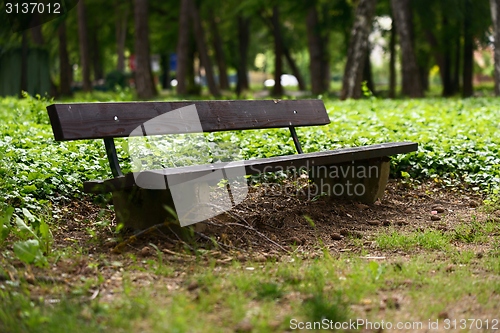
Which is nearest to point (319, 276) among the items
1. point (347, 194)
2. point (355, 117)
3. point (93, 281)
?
point (93, 281)

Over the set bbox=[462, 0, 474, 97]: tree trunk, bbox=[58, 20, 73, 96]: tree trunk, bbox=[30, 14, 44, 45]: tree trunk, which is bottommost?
bbox=[462, 0, 474, 97]: tree trunk

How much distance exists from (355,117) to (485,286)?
221 inches

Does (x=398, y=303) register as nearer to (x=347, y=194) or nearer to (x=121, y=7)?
(x=347, y=194)

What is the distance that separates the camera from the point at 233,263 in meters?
3.66

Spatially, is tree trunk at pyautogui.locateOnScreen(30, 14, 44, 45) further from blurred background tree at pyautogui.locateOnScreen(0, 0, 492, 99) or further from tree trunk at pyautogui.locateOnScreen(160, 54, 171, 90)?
tree trunk at pyautogui.locateOnScreen(160, 54, 171, 90)

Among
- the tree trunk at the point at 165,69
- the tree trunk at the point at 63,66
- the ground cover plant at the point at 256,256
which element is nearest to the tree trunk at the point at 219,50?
the tree trunk at the point at 63,66

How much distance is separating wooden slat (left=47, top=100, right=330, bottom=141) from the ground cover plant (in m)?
0.62

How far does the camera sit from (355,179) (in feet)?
18.4

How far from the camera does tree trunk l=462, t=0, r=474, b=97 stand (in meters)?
21.3

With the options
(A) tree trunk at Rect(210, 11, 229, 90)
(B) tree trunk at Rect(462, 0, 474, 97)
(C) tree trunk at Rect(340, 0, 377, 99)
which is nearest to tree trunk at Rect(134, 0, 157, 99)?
(C) tree trunk at Rect(340, 0, 377, 99)

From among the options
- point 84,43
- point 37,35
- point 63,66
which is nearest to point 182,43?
point 63,66

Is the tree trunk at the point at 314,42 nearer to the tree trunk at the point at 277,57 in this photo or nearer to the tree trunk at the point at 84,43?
the tree trunk at the point at 277,57

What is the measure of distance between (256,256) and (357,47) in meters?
11.4

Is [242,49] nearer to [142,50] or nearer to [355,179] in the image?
[142,50]
